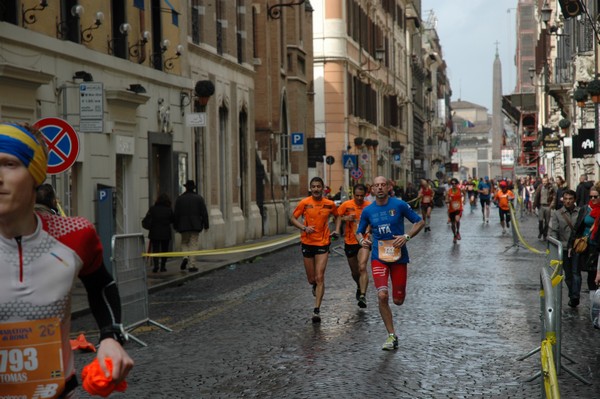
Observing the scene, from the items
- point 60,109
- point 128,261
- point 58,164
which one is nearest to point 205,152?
point 60,109

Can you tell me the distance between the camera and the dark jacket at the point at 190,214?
22.5 meters

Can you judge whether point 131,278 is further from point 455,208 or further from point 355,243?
point 455,208

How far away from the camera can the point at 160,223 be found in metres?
22.2

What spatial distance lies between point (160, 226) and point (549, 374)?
16.1m

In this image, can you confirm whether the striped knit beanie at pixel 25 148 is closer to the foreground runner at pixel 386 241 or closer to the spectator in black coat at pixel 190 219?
the foreground runner at pixel 386 241

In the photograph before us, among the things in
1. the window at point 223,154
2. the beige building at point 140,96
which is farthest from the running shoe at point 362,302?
the window at point 223,154

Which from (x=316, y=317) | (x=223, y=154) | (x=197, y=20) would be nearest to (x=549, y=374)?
(x=316, y=317)

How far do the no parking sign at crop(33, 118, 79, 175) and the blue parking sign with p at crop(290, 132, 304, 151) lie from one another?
24.3 metres

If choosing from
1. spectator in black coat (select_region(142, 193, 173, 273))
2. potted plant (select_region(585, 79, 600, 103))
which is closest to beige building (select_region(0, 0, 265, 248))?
spectator in black coat (select_region(142, 193, 173, 273))

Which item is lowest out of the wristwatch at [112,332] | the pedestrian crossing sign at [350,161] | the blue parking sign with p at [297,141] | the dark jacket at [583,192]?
the dark jacket at [583,192]

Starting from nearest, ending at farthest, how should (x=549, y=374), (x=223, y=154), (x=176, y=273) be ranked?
1. (x=549, y=374)
2. (x=176, y=273)
3. (x=223, y=154)

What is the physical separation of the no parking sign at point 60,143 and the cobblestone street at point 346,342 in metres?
2.07

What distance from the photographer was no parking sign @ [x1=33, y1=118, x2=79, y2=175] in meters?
14.9

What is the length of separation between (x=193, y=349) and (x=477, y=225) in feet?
114
